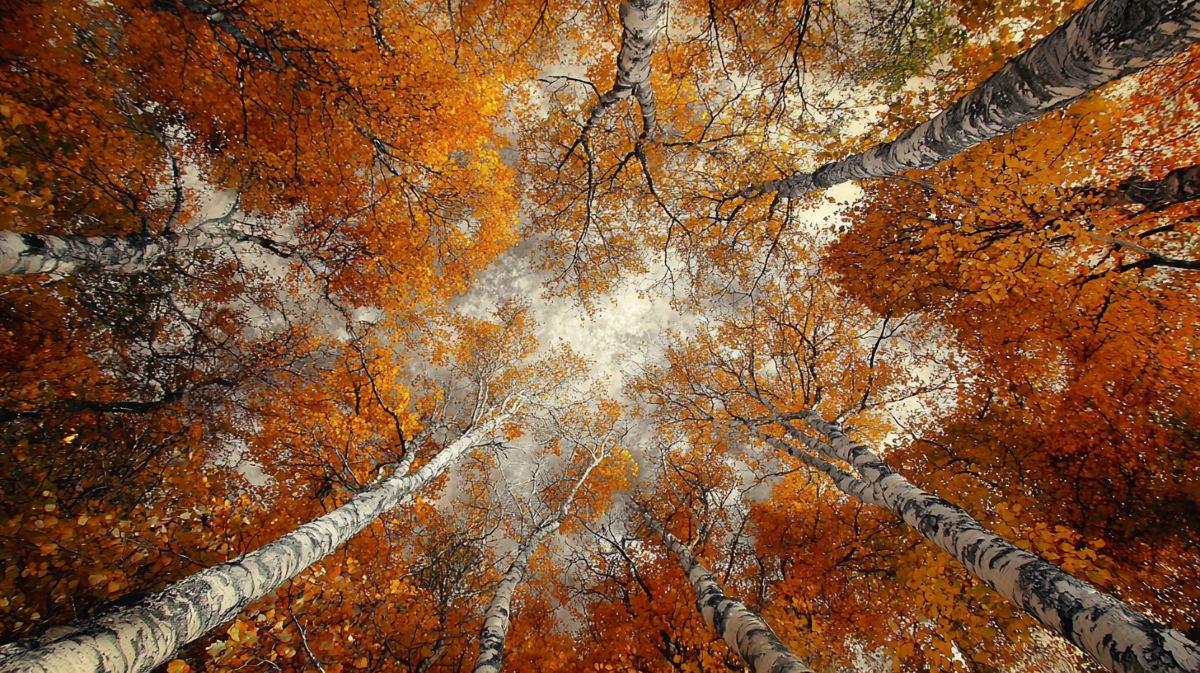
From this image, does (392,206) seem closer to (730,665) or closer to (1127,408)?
(730,665)

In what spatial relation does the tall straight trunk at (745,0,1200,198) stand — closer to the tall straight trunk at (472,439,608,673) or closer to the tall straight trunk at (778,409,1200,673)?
the tall straight trunk at (778,409,1200,673)

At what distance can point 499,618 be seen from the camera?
5.31m

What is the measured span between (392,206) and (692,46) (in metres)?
8.28

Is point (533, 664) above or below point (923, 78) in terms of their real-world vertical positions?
below

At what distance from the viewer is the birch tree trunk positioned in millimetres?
4016

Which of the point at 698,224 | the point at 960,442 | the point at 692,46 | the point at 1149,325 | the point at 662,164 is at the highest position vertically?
the point at 692,46

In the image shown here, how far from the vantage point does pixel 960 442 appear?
9172 millimetres

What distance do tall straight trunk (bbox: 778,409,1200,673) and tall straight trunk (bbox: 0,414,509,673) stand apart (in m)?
6.23

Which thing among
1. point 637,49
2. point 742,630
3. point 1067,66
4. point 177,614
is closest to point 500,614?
point 742,630

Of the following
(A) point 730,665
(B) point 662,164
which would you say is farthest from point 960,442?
(B) point 662,164

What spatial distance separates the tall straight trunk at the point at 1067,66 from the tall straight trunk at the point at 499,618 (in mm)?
7574

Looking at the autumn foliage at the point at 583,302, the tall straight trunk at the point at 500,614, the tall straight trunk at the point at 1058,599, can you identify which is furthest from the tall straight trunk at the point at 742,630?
the tall straight trunk at the point at 500,614

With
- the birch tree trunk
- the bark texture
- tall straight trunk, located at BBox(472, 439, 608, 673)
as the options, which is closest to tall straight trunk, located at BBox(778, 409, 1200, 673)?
tall straight trunk, located at BBox(472, 439, 608, 673)

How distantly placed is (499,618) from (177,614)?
12.6 feet
